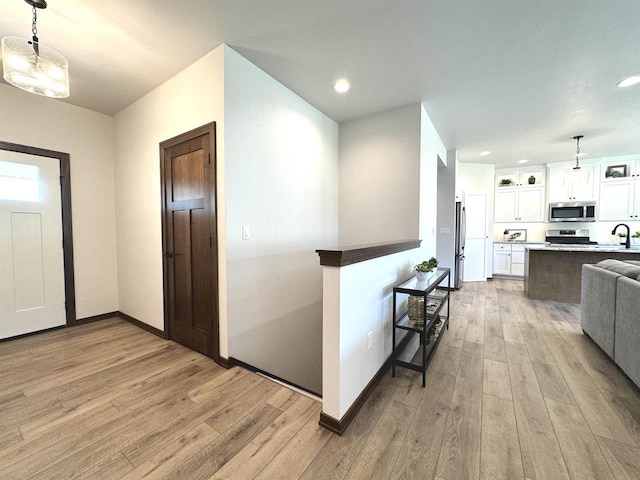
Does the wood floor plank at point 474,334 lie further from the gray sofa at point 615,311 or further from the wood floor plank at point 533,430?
the gray sofa at point 615,311

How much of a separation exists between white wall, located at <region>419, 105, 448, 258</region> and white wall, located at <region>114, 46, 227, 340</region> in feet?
7.54

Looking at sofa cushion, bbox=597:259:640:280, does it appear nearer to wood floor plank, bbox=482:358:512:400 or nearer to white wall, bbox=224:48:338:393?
wood floor plank, bbox=482:358:512:400

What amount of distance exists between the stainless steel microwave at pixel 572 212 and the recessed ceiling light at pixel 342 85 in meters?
5.94

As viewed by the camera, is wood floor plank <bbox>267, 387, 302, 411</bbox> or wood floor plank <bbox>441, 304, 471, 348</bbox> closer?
wood floor plank <bbox>267, 387, 302, 411</bbox>

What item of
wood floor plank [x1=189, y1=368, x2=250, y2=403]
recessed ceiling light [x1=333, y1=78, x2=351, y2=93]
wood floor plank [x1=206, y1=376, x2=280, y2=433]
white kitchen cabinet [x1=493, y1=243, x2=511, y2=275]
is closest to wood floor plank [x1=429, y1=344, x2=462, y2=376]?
wood floor plank [x1=206, y1=376, x2=280, y2=433]

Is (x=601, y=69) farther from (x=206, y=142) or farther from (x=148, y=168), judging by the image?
(x=148, y=168)

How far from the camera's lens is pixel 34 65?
1.73 meters

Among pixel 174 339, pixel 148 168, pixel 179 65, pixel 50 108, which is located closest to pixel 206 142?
pixel 179 65

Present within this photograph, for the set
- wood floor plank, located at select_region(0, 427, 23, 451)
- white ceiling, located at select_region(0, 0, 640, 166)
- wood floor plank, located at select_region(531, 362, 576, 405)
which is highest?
white ceiling, located at select_region(0, 0, 640, 166)

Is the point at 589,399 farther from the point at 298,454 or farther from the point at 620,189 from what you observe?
the point at 620,189

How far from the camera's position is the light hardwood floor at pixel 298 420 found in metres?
1.30

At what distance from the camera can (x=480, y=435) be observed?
1.51 m

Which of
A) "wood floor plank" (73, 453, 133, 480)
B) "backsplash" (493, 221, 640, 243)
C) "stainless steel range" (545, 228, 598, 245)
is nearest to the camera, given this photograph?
"wood floor plank" (73, 453, 133, 480)

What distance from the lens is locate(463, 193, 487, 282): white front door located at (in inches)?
234
